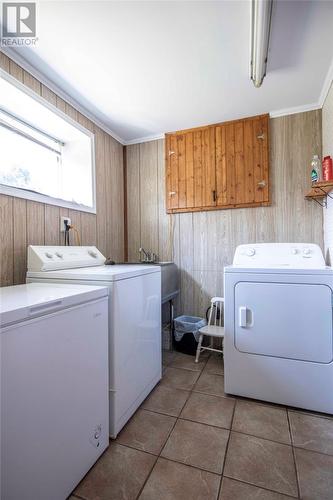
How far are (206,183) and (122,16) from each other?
1514mm

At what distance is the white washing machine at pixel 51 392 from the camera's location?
0.76 meters

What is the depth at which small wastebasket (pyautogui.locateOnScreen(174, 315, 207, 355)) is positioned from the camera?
7.82ft

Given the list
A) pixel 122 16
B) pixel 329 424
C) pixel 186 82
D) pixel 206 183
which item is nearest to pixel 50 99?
pixel 122 16

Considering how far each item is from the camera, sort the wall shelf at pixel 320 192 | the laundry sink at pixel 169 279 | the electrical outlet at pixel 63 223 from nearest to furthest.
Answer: the wall shelf at pixel 320 192, the electrical outlet at pixel 63 223, the laundry sink at pixel 169 279

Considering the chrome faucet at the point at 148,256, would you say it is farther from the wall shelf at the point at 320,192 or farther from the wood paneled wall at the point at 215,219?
the wall shelf at the point at 320,192

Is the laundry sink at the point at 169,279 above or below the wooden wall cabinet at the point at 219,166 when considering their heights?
below

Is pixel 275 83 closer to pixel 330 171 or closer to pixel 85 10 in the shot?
pixel 330 171

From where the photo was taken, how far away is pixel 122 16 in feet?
4.38

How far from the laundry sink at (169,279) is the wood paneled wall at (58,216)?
63cm

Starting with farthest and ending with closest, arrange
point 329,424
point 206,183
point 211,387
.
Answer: point 206,183 → point 211,387 → point 329,424

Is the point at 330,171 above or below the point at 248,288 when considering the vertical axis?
above

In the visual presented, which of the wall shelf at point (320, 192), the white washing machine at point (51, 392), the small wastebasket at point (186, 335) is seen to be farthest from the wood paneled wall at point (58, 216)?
the wall shelf at point (320, 192)

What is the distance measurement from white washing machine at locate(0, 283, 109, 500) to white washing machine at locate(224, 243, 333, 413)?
93 cm

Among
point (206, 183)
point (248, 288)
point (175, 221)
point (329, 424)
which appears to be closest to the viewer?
point (329, 424)
